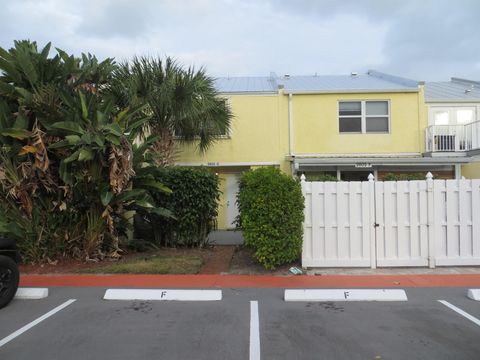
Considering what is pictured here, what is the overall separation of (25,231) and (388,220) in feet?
24.4

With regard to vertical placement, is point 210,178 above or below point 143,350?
above

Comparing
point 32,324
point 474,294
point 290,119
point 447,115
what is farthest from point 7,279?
point 447,115

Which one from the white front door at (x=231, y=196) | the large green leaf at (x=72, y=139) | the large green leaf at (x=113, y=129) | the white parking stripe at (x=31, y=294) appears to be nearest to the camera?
the white parking stripe at (x=31, y=294)

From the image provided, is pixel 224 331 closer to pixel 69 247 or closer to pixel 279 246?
pixel 279 246

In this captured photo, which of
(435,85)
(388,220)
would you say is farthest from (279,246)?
(435,85)

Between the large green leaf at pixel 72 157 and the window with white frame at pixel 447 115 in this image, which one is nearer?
the large green leaf at pixel 72 157

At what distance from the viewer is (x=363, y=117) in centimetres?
1778

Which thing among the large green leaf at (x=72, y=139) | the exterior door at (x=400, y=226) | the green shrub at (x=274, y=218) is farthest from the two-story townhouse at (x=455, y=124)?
the large green leaf at (x=72, y=139)

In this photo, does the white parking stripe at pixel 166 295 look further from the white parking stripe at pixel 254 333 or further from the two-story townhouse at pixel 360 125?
the two-story townhouse at pixel 360 125

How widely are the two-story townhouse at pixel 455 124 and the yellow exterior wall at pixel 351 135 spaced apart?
0.64 metres

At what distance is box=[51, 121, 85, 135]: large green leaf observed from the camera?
9023mm

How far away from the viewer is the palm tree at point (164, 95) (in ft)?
39.2

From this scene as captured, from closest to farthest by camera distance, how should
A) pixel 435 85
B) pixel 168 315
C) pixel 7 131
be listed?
pixel 168 315 < pixel 7 131 < pixel 435 85

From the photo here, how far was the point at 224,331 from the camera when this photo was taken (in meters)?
5.48
